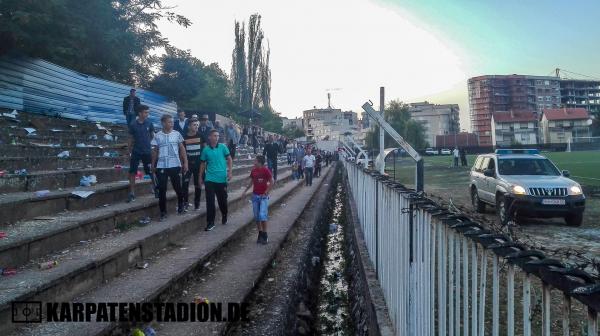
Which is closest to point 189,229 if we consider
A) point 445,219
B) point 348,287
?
point 348,287

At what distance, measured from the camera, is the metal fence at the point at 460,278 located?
1.37 meters

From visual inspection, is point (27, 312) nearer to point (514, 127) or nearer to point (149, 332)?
point (149, 332)

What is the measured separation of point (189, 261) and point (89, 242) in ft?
3.96

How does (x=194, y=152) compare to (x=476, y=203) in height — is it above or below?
above

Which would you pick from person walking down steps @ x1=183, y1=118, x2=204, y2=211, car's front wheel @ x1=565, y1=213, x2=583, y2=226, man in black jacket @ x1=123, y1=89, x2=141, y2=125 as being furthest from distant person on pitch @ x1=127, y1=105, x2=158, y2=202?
car's front wheel @ x1=565, y1=213, x2=583, y2=226

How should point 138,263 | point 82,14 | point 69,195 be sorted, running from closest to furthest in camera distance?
point 138,263 < point 69,195 < point 82,14

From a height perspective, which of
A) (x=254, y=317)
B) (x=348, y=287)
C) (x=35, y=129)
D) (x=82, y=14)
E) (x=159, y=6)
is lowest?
(x=348, y=287)

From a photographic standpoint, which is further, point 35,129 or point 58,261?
point 35,129

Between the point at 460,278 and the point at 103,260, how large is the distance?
3.59 m

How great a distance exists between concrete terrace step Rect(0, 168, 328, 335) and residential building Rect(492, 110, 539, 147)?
9343 centimetres

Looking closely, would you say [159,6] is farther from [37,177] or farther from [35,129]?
[37,177]

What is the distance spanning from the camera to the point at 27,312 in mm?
3445

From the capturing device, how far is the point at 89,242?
5.25m

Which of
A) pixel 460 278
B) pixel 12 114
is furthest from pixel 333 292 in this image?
pixel 12 114
